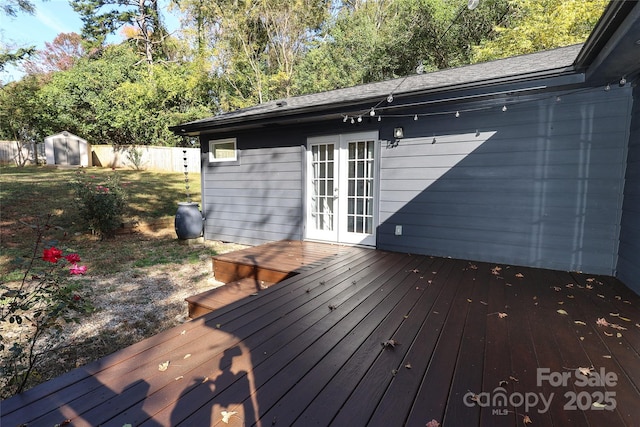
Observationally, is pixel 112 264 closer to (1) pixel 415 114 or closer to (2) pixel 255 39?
(1) pixel 415 114

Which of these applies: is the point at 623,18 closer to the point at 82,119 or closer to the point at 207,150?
the point at 207,150

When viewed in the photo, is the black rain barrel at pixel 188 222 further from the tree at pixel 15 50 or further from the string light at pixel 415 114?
the tree at pixel 15 50

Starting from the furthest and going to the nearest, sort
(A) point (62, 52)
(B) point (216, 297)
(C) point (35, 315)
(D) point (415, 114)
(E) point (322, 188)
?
(A) point (62, 52) → (E) point (322, 188) → (D) point (415, 114) → (B) point (216, 297) → (C) point (35, 315)

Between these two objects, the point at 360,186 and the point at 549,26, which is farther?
the point at 549,26

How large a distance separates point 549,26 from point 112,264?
39.9ft

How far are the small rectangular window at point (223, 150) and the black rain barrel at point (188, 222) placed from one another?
1107 millimetres

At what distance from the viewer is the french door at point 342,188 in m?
4.71

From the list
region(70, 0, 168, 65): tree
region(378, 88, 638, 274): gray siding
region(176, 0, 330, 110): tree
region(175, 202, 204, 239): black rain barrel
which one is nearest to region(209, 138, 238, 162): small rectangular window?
region(175, 202, 204, 239): black rain barrel

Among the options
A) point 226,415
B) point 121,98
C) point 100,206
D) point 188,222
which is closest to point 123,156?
point 121,98

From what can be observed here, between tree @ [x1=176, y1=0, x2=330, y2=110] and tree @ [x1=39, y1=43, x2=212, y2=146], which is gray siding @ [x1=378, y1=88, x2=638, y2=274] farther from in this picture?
tree @ [x1=39, y1=43, x2=212, y2=146]

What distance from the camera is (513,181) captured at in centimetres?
369

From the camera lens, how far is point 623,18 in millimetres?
1999

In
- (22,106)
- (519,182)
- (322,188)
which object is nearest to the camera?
(519,182)

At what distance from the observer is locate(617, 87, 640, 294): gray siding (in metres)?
2.85
